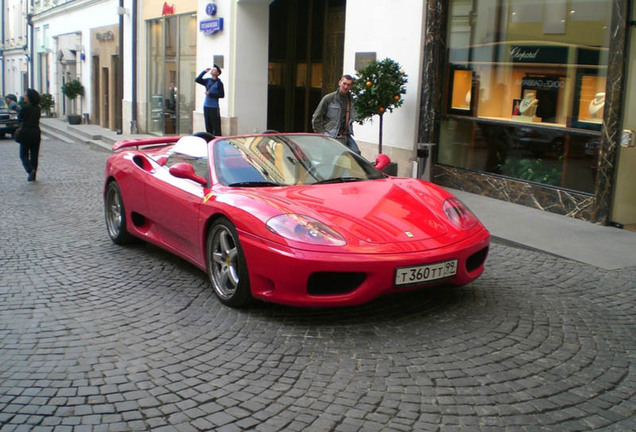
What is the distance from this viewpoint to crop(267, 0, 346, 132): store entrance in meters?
19.0

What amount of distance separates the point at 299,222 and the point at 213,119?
12.8m

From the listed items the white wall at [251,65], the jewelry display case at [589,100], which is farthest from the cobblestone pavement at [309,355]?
the white wall at [251,65]

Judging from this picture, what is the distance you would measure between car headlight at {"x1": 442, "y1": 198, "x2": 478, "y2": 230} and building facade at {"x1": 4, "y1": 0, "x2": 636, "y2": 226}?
408cm

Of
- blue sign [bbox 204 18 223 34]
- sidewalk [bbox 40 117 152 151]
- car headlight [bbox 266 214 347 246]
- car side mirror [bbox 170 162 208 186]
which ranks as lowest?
sidewalk [bbox 40 117 152 151]

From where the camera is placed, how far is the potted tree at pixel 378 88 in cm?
1153

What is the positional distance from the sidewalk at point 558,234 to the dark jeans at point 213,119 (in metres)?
8.20

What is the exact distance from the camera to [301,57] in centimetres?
2045

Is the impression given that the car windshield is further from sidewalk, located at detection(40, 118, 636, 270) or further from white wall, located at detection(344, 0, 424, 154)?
white wall, located at detection(344, 0, 424, 154)

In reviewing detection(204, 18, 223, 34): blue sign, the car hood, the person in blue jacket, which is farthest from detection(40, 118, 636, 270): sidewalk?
detection(204, 18, 223, 34): blue sign

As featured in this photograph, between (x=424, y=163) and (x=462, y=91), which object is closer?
(x=424, y=163)

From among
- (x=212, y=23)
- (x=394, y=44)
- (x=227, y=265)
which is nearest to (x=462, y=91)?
(x=394, y=44)

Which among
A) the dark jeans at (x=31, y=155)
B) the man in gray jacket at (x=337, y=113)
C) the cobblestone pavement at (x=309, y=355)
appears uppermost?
the man in gray jacket at (x=337, y=113)

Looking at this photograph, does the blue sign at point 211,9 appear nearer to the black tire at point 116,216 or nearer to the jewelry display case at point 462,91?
the jewelry display case at point 462,91

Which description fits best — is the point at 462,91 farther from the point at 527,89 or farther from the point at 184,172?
the point at 184,172
